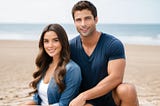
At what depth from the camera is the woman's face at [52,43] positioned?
3689mm

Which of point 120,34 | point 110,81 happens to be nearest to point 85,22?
point 110,81

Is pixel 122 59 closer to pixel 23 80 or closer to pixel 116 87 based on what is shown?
pixel 116 87

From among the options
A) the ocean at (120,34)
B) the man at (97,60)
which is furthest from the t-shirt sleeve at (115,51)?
the ocean at (120,34)

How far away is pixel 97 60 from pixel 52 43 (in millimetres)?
501

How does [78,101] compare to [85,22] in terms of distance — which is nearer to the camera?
[78,101]

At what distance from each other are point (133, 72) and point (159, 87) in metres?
2.24

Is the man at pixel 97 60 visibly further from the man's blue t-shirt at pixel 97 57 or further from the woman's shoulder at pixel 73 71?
the woman's shoulder at pixel 73 71

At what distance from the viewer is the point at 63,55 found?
3.78m

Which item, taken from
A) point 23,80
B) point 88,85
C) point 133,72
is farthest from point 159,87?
point 88,85

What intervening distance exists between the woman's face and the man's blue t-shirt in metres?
0.28

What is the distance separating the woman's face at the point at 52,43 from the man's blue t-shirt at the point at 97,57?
0.93 feet

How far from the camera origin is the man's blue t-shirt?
12.5 ft

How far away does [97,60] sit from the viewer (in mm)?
3844

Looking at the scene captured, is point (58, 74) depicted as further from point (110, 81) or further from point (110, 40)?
point (110, 40)
